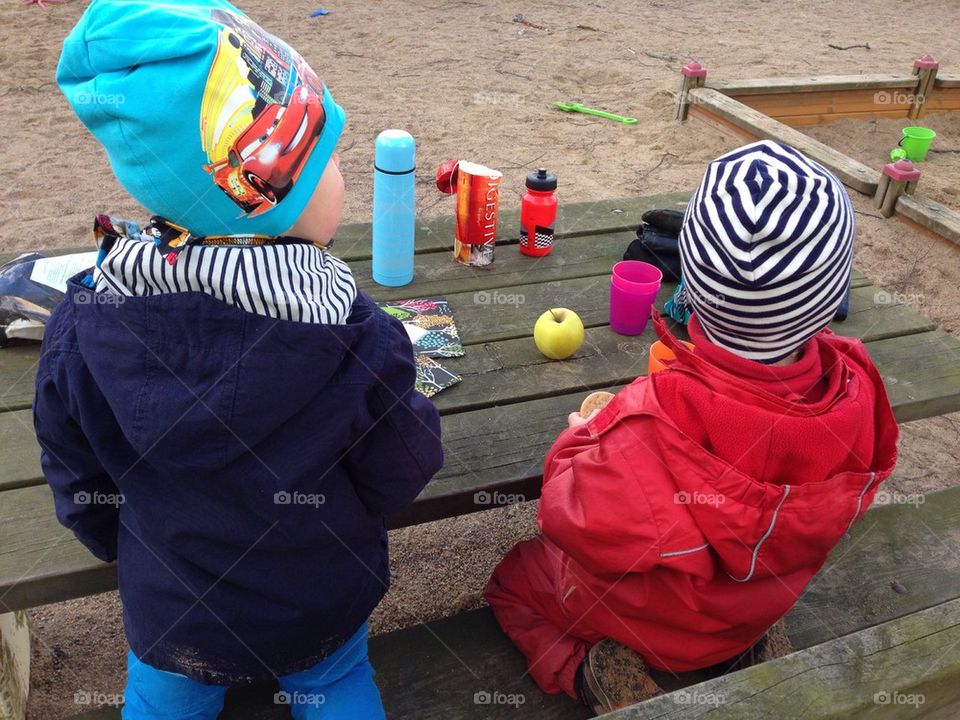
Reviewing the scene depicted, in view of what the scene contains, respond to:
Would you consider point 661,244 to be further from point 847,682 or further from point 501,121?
point 501,121

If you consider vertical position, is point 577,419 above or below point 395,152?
below

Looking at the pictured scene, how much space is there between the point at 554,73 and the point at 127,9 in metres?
6.20

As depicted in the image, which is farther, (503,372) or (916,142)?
(916,142)

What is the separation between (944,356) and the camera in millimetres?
2020

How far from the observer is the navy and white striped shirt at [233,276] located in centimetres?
→ 105

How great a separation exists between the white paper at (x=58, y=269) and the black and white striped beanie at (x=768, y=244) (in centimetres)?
131

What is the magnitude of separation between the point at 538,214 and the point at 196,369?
1360 mm

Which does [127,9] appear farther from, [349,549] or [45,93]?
[45,93]

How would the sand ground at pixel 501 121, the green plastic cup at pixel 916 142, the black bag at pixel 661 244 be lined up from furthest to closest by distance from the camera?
1. the green plastic cup at pixel 916 142
2. the sand ground at pixel 501 121
3. the black bag at pixel 661 244

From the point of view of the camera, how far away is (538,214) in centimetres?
224

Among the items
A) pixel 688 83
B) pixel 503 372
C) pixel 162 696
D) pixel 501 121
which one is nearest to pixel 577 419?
pixel 503 372

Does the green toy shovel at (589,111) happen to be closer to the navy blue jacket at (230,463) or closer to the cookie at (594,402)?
the cookie at (594,402)

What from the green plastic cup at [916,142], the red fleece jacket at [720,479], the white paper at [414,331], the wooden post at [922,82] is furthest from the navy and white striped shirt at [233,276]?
the wooden post at [922,82]

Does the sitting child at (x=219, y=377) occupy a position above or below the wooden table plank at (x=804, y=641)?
above
